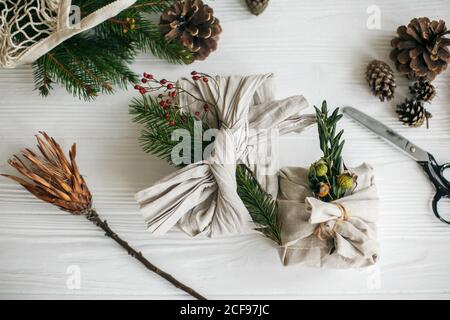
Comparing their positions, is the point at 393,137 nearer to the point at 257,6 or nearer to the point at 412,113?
the point at 412,113

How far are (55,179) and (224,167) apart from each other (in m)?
0.37

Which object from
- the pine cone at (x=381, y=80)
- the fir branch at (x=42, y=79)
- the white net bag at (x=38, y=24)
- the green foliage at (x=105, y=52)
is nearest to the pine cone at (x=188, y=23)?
the green foliage at (x=105, y=52)

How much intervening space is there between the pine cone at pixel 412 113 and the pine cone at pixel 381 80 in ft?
0.12

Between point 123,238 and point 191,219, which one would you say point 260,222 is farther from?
point 123,238

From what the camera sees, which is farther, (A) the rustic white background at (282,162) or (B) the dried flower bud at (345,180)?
(A) the rustic white background at (282,162)

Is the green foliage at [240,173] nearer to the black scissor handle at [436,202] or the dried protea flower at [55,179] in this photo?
the dried protea flower at [55,179]

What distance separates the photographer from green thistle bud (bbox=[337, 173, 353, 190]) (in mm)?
776

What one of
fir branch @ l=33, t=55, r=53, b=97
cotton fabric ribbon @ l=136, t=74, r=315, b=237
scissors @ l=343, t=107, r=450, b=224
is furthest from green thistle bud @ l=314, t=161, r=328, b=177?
fir branch @ l=33, t=55, r=53, b=97

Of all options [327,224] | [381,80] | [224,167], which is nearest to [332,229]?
[327,224]

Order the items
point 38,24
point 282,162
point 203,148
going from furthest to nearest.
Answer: point 282,162
point 203,148
point 38,24

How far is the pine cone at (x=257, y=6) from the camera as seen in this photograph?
911 millimetres

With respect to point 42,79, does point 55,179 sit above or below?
below

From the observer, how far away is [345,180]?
777 mm
